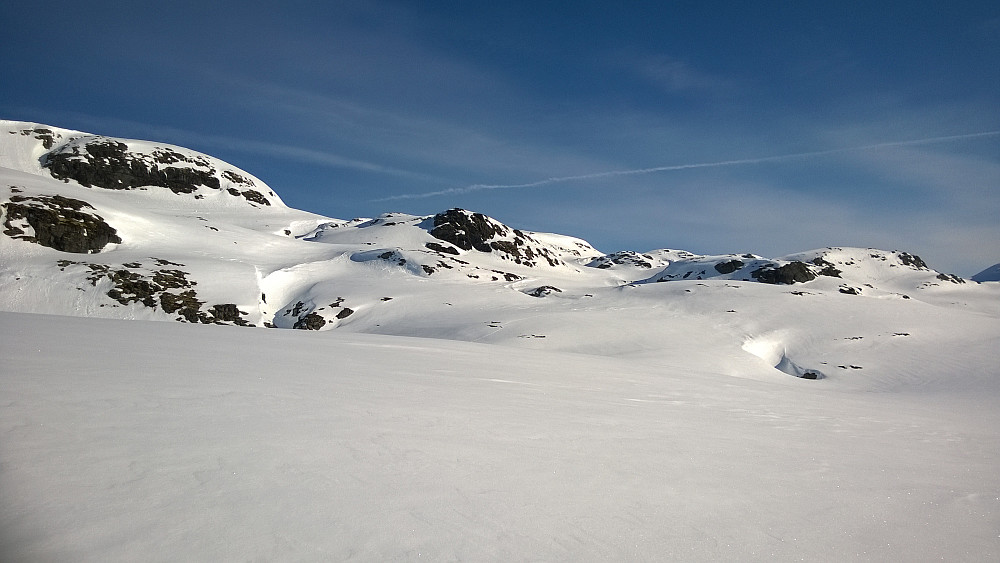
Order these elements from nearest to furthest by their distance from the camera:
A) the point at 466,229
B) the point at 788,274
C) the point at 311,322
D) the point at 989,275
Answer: the point at 311,322 < the point at 788,274 < the point at 466,229 < the point at 989,275

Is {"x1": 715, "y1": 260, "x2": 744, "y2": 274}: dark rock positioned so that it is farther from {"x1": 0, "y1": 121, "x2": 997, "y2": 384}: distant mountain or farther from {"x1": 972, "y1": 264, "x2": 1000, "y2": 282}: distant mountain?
{"x1": 972, "y1": 264, "x2": 1000, "y2": 282}: distant mountain

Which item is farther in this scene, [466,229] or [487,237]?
[466,229]

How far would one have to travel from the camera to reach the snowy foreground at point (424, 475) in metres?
2.96

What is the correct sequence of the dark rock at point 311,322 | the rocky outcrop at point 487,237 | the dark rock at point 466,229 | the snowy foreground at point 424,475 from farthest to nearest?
the dark rock at point 466,229, the rocky outcrop at point 487,237, the dark rock at point 311,322, the snowy foreground at point 424,475

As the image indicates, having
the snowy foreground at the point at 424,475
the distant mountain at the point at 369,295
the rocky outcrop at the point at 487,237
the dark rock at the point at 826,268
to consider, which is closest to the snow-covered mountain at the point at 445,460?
the snowy foreground at the point at 424,475

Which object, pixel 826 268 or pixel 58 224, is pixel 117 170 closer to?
pixel 58 224

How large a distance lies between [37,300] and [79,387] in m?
39.9

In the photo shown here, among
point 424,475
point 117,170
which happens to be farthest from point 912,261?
point 117,170

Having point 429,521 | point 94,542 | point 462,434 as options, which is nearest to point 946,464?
point 462,434

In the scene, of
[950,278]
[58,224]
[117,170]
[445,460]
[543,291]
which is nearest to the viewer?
[445,460]

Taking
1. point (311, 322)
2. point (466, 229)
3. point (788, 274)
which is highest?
point (466, 229)

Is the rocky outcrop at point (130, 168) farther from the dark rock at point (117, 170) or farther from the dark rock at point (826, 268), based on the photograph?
the dark rock at point (826, 268)

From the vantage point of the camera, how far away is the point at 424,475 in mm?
4152

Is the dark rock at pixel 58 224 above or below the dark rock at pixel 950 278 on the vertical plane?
below
